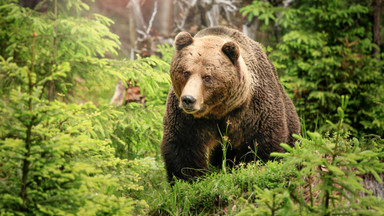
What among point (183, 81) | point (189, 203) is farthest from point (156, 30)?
point (189, 203)

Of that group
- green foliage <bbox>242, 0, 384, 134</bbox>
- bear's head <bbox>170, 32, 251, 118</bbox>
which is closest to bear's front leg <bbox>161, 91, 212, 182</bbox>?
bear's head <bbox>170, 32, 251, 118</bbox>

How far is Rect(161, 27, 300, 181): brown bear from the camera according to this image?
→ 11.5 feet

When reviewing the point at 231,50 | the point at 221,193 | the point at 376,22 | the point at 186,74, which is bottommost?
the point at 221,193

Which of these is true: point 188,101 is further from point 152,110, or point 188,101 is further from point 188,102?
point 152,110

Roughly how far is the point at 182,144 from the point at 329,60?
4.67 m

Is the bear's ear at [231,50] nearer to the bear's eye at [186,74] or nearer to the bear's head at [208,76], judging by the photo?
the bear's head at [208,76]

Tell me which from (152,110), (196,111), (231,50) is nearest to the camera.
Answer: (196,111)

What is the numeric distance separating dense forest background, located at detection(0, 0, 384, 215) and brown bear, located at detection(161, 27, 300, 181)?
0.31 m

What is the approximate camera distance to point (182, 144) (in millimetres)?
3996

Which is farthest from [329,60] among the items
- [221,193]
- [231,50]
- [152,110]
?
[221,193]

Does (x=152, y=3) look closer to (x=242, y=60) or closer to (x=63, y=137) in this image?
(x=242, y=60)

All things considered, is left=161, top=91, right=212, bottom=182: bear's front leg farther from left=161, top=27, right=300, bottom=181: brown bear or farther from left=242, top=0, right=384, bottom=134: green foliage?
left=242, top=0, right=384, bottom=134: green foliage

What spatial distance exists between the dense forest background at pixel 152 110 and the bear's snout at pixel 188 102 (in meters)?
0.71

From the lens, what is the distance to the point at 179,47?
146 inches
